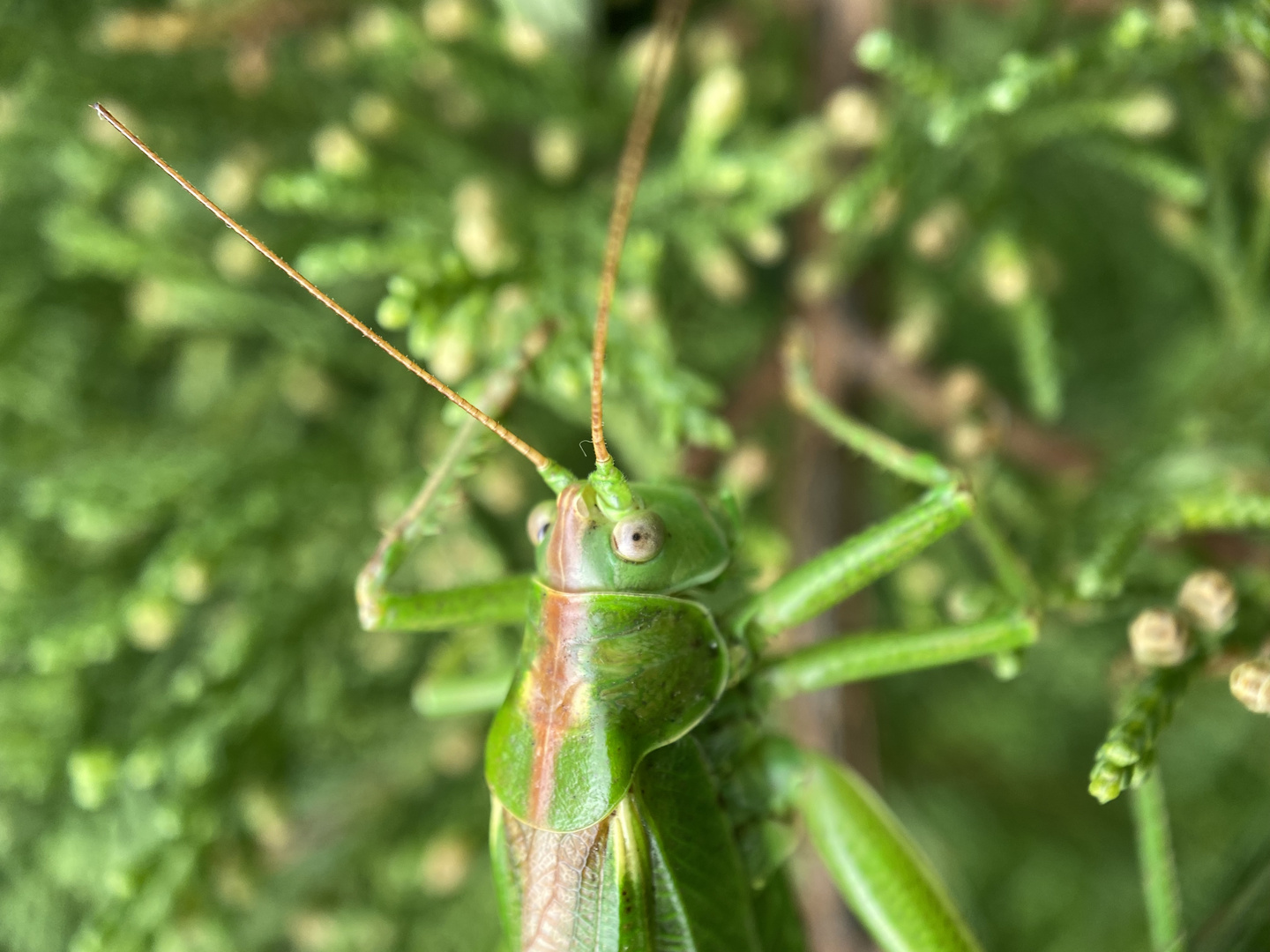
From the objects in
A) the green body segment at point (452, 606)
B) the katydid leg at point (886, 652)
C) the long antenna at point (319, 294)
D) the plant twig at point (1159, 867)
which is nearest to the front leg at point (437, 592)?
the green body segment at point (452, 606)

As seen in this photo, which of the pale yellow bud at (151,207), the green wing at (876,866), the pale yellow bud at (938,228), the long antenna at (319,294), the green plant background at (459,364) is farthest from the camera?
the pale yellow bud at (151,207)

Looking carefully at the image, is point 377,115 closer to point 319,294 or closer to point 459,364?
point 459,364

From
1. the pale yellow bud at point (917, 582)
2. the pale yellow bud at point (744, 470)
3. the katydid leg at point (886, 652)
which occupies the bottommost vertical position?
the katydid leg at point (886, 652)

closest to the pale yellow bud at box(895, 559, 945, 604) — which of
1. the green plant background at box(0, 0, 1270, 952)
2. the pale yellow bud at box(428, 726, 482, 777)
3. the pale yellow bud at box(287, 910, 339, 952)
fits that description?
the green plant background at box(0, 0, 1270, 952)

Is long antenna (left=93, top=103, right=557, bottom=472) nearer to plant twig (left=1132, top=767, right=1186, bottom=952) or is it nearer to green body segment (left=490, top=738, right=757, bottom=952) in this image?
green body segment (left=490, top=738, right=757, bottom=952)

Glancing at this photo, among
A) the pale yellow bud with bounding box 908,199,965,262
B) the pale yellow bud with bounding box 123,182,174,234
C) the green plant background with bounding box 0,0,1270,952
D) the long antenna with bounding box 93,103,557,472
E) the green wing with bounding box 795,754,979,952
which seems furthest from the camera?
the pale yellow bud with bounding box 123,182,174,234

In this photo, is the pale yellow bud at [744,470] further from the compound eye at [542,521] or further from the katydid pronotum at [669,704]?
the compound eye at [542,521]

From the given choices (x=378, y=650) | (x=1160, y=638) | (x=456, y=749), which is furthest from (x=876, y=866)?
(x=378, y=650)
